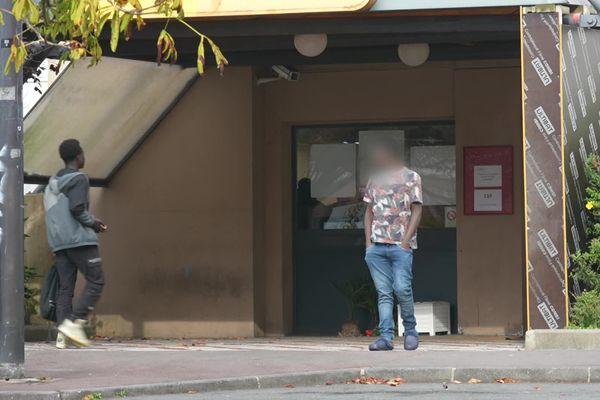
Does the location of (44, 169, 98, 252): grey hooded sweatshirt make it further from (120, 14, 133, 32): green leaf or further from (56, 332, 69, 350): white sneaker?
(120, 14, 133, 32): green leaf

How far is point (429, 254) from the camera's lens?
16531mm

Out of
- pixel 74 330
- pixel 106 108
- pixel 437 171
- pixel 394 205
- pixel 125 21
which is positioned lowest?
pixel 74 330

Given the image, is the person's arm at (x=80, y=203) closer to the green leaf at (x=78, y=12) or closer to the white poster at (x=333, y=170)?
the white poster at (x=333, y=170)

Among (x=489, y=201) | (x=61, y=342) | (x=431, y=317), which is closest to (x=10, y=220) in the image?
(x=61, y=342)

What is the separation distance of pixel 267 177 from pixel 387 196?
405cm

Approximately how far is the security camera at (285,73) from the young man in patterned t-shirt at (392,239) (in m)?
3.55

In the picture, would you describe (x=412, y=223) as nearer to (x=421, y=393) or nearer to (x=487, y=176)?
(x=421, y=393)

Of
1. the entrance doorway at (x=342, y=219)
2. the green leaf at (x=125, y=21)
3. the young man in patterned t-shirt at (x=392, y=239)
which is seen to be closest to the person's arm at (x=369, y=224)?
the young man in patterned t-shirt at (x=392, y=239)

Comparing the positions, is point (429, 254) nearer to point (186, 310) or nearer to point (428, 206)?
point (428, 206)

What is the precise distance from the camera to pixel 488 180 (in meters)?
16.1

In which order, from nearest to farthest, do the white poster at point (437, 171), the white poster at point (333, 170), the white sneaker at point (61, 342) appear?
the white sneaker at point (61, 342) → the white poster at point (437, 171) → the white poster at point (333, 170)

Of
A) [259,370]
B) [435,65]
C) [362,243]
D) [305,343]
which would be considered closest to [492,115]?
[435,65]

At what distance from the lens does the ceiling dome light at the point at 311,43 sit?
14266 mm

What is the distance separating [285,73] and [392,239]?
4054mm
